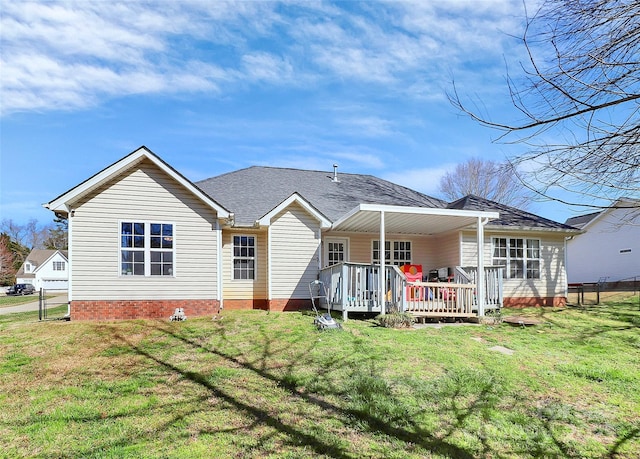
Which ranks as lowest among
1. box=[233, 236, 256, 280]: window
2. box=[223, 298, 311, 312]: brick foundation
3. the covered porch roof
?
box=[223, 298, 311, 312]: brick foundation

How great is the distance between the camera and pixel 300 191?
16109 mm

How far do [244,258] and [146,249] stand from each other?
3.23 metres

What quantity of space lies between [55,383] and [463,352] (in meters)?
6.99

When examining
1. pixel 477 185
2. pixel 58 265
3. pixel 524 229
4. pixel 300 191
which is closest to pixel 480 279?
pixel 524 229

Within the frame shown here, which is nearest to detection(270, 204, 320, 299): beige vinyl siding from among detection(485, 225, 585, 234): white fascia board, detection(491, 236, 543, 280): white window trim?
detection(485, 225, 585, 234): white fascia board

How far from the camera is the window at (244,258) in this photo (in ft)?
43.7

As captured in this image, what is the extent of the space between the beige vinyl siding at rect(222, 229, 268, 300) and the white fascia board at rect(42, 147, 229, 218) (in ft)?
6.15

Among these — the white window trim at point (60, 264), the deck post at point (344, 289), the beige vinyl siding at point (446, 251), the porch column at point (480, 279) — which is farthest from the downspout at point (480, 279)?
the white window trim at point (60, 264)

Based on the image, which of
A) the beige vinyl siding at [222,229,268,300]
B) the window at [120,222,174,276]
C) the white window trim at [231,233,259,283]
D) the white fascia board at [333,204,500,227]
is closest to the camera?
the white fascia board at [333,204,500,227]

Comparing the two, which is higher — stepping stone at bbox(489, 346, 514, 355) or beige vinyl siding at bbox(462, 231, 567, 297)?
beige vinyl siding at bbox(462, 231, 567, 297)

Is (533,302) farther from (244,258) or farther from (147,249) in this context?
(147,249)

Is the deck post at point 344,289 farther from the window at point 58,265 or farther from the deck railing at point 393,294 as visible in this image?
the window at point 58,265

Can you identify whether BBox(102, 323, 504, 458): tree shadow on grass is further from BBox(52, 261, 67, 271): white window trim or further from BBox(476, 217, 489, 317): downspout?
BBox(52, 261, 67, 271): white window trim

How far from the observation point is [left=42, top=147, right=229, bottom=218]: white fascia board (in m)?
10.4
